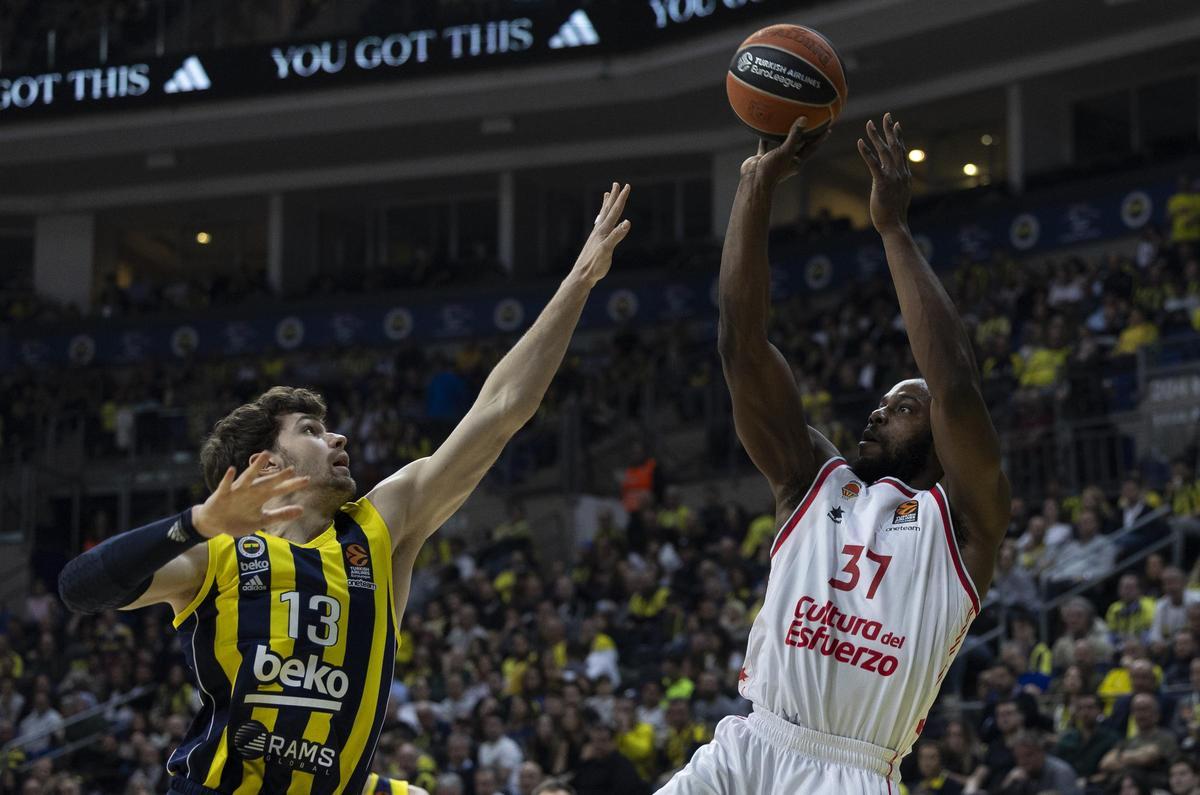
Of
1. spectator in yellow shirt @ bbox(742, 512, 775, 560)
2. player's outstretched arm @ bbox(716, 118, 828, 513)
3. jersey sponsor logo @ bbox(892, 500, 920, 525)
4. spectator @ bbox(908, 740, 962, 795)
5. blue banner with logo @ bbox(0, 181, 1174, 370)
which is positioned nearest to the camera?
jersey sponsor logo @ bbox(892, 500, 920, 525)

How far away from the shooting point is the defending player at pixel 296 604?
4320 millimetres

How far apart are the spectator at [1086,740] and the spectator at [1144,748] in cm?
9

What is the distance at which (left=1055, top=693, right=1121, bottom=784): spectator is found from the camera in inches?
435

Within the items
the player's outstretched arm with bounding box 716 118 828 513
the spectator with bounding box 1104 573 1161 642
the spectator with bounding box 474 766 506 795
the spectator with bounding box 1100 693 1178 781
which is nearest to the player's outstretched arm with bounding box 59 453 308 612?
the player's outstretched arm with bounding box 716 118 828 513

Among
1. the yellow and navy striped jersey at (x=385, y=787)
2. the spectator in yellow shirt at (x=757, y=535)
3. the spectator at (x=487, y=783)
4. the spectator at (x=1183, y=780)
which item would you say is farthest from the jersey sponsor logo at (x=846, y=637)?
the spectator in yellow shirt at (x=757, y=535)

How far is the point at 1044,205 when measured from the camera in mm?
22609

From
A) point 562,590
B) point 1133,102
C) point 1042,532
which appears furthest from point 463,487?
point 1133,102

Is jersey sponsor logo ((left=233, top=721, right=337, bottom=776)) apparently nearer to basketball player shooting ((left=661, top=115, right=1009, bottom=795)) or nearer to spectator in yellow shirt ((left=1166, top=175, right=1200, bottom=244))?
basketball player shooting ((left=661, top=115, right=1009, bottom=795))

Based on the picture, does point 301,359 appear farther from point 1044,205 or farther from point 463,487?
point 463,487

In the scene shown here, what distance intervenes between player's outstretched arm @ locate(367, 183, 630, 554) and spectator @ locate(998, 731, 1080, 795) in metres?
6.76

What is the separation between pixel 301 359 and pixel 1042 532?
1591 cm

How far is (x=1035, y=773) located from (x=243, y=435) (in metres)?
7.47

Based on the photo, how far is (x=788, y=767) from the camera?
4797 mm

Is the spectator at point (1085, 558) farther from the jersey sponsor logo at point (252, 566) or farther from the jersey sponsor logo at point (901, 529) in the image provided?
the jersey sponsor logo at point (252, 566)
